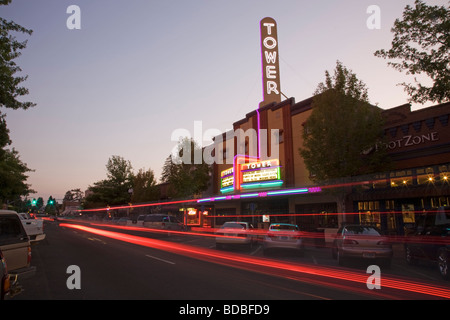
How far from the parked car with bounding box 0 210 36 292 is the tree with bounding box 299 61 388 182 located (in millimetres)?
16199

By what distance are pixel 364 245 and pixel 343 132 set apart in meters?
8.81

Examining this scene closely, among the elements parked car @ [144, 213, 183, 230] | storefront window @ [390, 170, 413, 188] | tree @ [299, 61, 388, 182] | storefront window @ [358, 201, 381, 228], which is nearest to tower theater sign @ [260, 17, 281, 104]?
tree @ [299, 61, 388, 182]

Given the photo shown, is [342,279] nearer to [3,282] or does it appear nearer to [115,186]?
[3,282]

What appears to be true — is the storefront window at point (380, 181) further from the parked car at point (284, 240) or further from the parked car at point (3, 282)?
the parked car at point (3, 282)

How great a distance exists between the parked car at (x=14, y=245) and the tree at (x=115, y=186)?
251ft

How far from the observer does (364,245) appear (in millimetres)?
11750

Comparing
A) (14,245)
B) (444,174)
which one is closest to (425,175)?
(444,174)

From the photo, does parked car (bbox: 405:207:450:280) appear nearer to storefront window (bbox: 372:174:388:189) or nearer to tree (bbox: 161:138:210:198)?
storefront window (bbox: 372:174:388:189)

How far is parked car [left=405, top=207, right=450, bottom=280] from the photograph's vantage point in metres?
9.74

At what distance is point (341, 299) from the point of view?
6848mm

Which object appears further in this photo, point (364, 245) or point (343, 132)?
point (343, 132)
